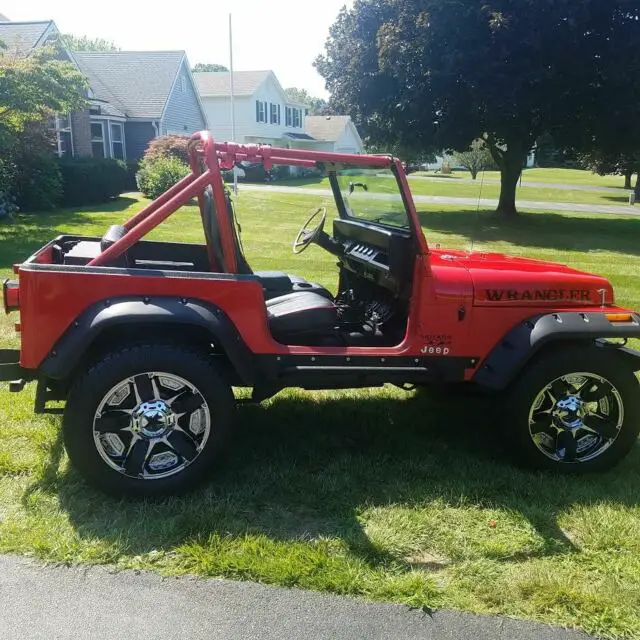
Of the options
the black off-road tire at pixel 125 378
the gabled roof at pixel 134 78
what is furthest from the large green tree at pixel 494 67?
the black off-road tire at pixel 125 378

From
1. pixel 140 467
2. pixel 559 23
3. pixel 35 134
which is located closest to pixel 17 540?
pixel 140 467

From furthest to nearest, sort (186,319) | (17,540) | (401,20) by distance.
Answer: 1. (401,20)
2. (186,319)
3. (17,540)

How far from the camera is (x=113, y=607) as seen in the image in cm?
252

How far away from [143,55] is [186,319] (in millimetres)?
32202

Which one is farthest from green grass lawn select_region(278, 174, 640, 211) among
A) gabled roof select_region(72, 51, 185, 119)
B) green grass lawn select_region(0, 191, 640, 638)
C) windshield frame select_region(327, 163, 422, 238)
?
green grass lawn select_region(0, 191, 640, 638)

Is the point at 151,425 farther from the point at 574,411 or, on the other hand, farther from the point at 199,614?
the point at 574,411

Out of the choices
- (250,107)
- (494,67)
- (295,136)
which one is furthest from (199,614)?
(295,136)

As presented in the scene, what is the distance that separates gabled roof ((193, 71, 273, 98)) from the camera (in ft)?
133

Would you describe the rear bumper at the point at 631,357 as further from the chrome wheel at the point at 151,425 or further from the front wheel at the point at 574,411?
the chrome wheel at the point at 151,425

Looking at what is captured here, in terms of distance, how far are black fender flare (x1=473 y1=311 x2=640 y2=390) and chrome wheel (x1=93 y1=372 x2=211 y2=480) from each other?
5.26 ft

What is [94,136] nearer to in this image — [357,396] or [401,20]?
[401,20]

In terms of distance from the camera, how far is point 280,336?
3.64 m

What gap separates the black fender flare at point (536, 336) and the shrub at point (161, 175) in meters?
17.6

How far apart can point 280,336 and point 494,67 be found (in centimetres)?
1503
